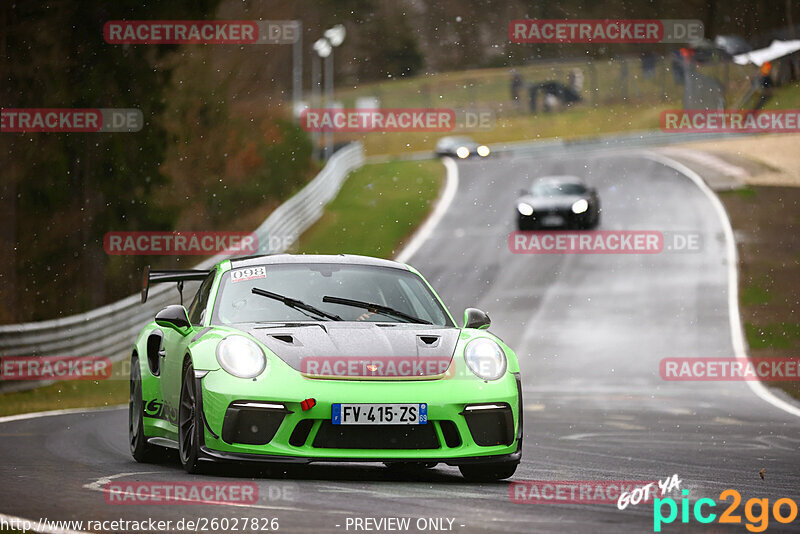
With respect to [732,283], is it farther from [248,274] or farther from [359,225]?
[248,274]

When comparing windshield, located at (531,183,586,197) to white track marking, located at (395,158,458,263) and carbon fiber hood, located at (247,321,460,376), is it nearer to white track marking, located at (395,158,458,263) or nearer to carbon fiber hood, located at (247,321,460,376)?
white track marking, located at (395,158,458,263)

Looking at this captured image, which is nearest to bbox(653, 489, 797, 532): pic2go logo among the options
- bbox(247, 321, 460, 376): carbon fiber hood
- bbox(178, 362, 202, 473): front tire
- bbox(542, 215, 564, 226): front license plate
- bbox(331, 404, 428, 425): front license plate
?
bbox(331, 404, 428, 425): front license plate

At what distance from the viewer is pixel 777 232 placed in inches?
1345

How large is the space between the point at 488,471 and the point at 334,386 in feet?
3.57

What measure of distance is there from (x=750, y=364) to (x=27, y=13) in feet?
50.6

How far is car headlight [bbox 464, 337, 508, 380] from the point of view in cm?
781

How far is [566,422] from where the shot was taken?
Result: 13680 millimetres

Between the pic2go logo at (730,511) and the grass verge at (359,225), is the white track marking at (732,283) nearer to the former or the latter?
the grass verge at (359,225)

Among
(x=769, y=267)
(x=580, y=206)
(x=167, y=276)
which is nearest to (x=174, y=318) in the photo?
(x=167, y=276)

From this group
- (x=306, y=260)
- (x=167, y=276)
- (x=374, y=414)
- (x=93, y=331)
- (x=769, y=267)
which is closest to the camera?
(x=374, y=414)

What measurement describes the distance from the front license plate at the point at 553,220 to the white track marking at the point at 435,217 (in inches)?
120

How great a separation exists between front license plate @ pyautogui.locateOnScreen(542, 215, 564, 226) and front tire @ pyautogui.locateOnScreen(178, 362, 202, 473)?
24.6m

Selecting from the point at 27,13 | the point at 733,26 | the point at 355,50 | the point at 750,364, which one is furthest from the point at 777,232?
the point at 355,50

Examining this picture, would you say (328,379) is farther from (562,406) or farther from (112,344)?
(112,344)
